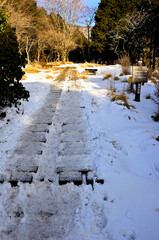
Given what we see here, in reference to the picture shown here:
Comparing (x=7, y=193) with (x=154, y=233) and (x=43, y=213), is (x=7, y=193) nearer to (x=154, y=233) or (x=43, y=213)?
(x=43, y=213)

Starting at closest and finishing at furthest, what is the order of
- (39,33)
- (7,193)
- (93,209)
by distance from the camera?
(93,209) < (7,193) < (39,33)

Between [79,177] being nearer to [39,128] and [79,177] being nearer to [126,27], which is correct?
[39,128]

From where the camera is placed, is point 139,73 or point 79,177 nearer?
point 79,177

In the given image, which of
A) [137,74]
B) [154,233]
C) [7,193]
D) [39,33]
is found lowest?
[154,233]

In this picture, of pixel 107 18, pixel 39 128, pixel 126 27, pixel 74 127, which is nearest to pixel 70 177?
pixel 74 127

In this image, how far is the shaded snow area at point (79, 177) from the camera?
4.72 feet

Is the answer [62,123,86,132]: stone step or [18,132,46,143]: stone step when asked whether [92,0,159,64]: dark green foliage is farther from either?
[18,132,46,143]: stone step

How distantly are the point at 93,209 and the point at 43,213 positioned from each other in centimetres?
52

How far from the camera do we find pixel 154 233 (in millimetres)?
1400

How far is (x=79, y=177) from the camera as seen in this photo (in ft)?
6.33

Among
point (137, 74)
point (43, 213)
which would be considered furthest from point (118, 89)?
point (43, 213)

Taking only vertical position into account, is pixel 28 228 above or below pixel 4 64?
below

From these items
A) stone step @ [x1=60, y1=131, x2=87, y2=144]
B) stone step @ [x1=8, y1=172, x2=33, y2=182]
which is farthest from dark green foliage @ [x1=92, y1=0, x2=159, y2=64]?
stone step @ [x1=8, y1=172, x2=33, y2=182]

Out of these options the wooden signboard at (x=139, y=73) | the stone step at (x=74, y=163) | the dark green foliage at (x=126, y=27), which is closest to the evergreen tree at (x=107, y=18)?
the dark green foliage at (x=126, y=27)
